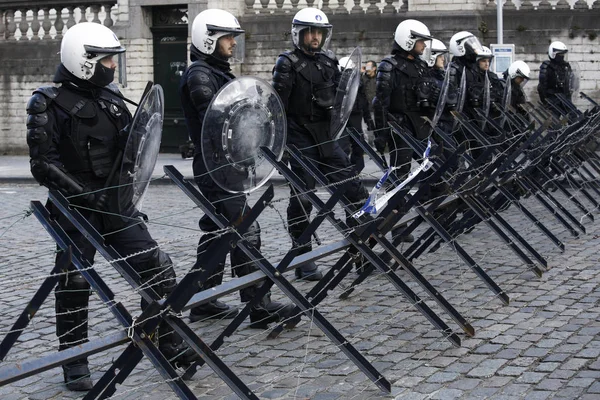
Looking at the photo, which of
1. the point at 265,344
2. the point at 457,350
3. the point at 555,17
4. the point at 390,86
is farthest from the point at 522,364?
the point at 555,17

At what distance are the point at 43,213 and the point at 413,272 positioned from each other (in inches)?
107

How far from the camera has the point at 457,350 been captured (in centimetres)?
674

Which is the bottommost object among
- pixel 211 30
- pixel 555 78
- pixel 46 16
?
pixel 555 78

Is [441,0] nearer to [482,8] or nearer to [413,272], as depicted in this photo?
[482,8]

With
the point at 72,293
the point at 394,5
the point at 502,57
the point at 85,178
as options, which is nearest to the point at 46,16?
the point at 394,5

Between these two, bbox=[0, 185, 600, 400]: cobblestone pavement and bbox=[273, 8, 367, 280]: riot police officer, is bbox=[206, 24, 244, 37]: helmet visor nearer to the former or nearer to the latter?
bbox=[0, 185, 600, 400]: cobblestone pavement

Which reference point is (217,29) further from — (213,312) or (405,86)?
(405,86)

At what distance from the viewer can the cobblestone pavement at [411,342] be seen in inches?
236

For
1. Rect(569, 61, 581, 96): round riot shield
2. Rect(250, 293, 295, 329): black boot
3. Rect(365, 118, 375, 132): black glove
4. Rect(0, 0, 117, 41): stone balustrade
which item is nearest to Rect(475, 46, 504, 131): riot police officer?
Rect(365, 118, 375, 132): black glove

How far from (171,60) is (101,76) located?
18483 millimetres

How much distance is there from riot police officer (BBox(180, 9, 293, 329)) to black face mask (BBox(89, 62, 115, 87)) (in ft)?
3.97

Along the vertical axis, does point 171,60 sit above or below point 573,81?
below

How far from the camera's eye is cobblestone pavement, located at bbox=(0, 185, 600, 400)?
236 inches

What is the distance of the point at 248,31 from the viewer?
2347 centimetres
